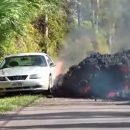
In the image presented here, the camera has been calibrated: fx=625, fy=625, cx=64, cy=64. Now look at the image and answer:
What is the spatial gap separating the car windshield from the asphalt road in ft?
12.5

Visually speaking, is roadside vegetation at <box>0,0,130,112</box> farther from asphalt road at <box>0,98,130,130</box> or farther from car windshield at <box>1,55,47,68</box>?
asphalt road at <box>0,98,130,130</box>

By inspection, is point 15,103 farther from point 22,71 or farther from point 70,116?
point 70,116

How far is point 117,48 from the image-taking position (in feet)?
99.1

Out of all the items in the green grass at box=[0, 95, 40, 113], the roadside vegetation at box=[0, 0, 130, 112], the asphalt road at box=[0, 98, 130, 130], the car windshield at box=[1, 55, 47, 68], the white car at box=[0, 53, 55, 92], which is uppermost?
the roadside vegetation at box=[0, 0, 130, 112]

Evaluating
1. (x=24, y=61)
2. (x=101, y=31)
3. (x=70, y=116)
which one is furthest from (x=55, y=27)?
(x=70, y=116)

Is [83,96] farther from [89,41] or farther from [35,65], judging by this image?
[89,41]

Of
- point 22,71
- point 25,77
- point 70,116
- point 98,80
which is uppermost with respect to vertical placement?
point 22,71

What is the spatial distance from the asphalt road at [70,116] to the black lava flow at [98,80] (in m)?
1.77

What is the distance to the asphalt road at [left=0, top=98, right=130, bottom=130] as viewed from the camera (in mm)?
12445

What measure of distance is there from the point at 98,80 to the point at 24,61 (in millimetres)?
2955

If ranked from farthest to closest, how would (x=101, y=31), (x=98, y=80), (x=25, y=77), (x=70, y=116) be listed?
1. (x=101, y=31)
2. (x=25, y=77)
3. (x=98, y=80)
4. (x=70, y=116)

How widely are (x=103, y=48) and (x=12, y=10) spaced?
52.9ft

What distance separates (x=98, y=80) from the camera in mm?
19797

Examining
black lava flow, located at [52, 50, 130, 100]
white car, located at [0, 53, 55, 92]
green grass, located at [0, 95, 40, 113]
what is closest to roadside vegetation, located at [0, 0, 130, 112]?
green grass, located at [0, 95, 40, 113]
